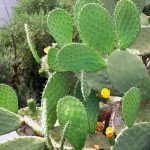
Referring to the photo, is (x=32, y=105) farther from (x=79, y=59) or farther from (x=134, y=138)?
(x=134, y=138)

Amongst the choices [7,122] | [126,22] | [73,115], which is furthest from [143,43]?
[7,122]

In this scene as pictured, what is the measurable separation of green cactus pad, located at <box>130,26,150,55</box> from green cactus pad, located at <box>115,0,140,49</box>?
0.15 m

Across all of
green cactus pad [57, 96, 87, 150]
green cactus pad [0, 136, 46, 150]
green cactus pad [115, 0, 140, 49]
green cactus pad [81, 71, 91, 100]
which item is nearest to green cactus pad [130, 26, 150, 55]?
green cactus pad [115, 0, 140, 49]

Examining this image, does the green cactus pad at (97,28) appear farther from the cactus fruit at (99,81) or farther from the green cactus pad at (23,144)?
the green cactus pad at (23,144)

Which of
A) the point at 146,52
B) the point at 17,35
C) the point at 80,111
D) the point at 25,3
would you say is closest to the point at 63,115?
the point at 80,111

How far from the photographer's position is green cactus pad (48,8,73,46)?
1633 millimetres

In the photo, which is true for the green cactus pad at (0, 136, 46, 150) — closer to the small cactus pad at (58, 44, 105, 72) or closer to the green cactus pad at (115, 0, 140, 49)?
the small cactus pad at (58, 44, 105, 72)

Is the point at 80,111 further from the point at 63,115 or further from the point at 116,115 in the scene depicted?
the point at 116,115

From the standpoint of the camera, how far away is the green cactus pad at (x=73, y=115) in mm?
1440

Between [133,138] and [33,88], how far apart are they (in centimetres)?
288

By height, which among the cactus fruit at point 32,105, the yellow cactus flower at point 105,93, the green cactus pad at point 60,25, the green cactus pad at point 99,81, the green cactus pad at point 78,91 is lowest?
the cactus fruit at point 32,105

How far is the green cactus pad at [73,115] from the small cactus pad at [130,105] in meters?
0.12

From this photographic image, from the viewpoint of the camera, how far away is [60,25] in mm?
1651

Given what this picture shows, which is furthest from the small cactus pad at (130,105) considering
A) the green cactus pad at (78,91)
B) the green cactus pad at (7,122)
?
the green cactus pad at (7,122)
